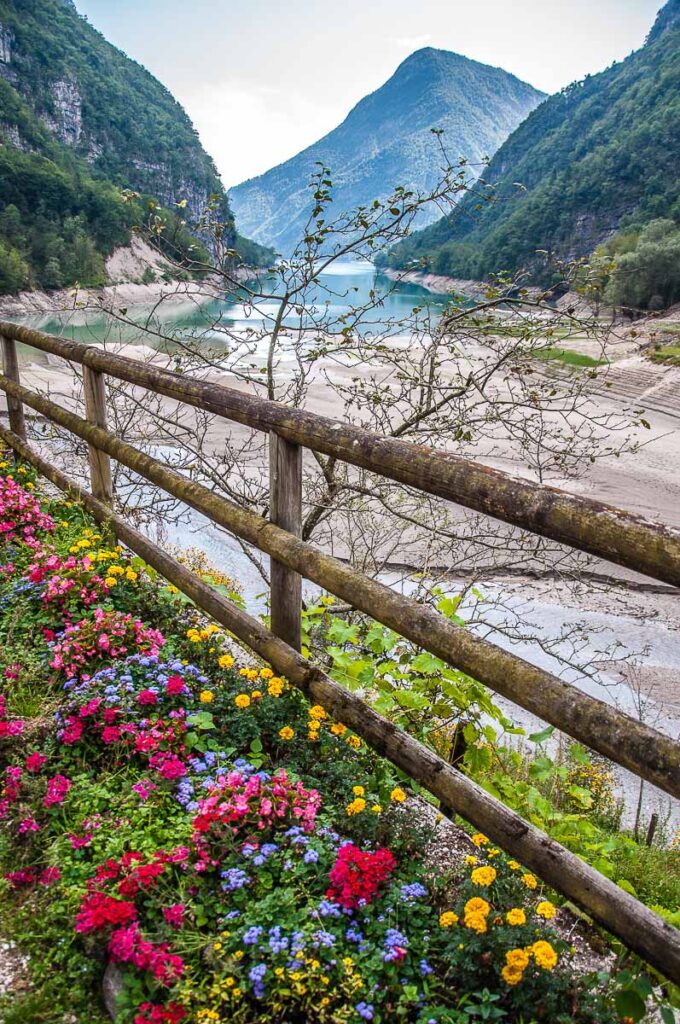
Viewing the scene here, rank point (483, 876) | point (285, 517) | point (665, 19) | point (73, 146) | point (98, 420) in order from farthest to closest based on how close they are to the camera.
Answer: point (665, 19), point (73, 146), point (98, 420), point (285, 517), point (483, 876)

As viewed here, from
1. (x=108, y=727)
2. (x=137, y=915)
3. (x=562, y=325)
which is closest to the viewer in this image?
(x=137, y=915)

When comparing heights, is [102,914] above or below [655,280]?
above

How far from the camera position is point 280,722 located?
2.26 m

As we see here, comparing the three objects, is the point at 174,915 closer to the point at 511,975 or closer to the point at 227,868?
the point at 227,868

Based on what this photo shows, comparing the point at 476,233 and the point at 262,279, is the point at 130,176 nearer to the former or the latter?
the point at 476,233

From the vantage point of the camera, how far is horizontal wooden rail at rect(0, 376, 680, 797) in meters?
1.35

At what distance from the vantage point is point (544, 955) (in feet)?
4.64

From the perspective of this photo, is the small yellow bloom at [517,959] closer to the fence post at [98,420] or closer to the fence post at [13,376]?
the fence post at [98,420]

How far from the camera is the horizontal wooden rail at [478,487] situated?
1344mm

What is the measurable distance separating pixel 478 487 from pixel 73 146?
163 meters

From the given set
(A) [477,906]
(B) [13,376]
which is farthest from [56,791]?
(B) [13,376]

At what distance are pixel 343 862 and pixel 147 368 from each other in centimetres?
220

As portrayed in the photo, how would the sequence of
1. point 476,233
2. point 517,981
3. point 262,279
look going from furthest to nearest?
point 476,233 → point 262,279 → point 517,981

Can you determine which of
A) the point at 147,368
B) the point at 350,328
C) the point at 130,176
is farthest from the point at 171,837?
the point at 130,176
